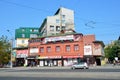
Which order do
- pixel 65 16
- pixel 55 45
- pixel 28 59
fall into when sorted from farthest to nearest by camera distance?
pixel 65 16 → pixel 28 59 → pixel 55 45

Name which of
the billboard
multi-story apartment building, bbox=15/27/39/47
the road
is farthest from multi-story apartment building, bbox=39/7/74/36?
the road

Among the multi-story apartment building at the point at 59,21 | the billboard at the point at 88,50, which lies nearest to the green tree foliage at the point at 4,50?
the billboard at the point at 88,50

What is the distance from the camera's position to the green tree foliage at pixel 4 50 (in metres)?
88.0

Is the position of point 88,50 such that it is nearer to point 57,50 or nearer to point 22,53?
point 57,50

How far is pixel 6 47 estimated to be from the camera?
90.0 meters

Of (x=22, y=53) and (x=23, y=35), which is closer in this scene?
(x=22, y=53)

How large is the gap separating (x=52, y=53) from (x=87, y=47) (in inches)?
446

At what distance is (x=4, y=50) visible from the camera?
8888cm

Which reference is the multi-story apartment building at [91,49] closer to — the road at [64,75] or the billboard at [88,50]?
the billboard at [88,50]

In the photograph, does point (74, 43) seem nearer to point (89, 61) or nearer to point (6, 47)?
point (89, 61)

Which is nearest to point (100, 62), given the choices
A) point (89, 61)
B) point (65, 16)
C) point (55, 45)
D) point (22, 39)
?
point (89, 61)

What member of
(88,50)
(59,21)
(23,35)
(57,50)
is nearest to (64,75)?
(88,50)

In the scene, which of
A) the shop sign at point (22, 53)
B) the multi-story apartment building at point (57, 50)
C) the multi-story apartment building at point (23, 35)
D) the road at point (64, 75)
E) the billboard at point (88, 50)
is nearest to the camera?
the road at point (64, 75)

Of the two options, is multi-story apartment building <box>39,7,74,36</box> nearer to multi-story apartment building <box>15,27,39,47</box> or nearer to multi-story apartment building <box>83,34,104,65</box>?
multi-story apartment building <box>15,27,39,47</box>
